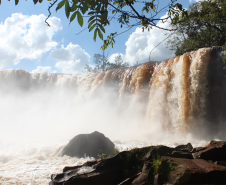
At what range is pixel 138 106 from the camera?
35.6 ft

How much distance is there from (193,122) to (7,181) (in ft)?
24.3

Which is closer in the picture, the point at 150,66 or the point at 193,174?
the point at 193,174

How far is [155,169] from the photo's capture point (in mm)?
2322

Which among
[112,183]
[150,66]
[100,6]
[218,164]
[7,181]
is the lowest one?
[7,181]

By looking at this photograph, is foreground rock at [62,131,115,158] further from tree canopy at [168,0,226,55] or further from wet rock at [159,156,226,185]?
tree canopy at [168,0,226,55]

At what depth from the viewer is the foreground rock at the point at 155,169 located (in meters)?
2.04

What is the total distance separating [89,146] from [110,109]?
6759 millimetres

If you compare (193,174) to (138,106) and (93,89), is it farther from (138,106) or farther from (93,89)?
(93,89)

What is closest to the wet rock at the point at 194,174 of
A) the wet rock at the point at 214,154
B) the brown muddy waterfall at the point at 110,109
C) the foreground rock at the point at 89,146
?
the wet rock at the point at 214,154

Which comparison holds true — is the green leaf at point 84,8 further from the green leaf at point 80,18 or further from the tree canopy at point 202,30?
the tree canopy at point 202,30

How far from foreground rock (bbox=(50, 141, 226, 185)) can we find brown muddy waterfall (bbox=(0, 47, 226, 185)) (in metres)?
1.34

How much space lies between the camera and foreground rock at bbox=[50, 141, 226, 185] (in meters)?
2.04

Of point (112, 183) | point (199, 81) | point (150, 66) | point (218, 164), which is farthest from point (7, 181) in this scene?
point (150, 66)

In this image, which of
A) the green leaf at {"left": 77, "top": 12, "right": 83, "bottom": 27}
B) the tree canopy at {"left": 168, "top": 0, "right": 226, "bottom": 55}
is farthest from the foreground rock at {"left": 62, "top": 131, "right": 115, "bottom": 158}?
the tree canopy at {"left": 168, "top": 0, "right": 226, "bottom": 55}
